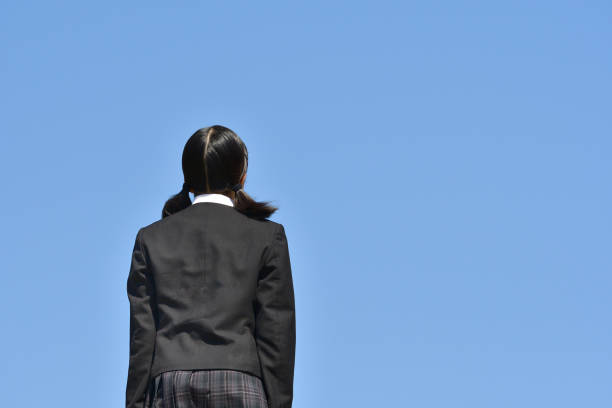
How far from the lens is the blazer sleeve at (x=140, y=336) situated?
20.1 ft

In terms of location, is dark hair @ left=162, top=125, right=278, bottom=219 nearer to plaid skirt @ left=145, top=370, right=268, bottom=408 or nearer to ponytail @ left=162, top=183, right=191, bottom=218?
ponytail @ left=162, top=183, right=191, bottom=218

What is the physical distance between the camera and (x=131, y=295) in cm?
634

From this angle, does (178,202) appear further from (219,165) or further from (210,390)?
(210,390)

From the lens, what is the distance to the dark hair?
20.8 ft

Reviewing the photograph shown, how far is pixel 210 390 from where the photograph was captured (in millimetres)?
5961

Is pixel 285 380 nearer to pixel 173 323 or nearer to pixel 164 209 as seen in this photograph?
pixel 173 323

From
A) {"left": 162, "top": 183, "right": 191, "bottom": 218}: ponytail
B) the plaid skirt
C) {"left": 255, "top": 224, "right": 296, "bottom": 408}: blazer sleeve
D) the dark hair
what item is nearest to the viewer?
the plaid skirt

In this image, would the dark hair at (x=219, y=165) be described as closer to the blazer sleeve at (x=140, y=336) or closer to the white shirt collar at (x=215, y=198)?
the white shirt collar at (x=215, y=198)

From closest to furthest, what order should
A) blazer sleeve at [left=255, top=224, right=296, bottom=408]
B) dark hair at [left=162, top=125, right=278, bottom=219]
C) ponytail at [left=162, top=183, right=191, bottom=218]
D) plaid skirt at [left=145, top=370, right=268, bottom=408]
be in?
plaid skirt at [left=145, top=370, right=268, bottom=408]
blazer sleeve at [left=255, top=224, right=296, bottom=408]
dark hair at [left=162, top=125, right=278, bottom=219]
ponytail at [left=162, top=183, right=191, bottom=218]

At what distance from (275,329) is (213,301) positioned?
1.17 ft

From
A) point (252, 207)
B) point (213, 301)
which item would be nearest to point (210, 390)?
point (213, 301)

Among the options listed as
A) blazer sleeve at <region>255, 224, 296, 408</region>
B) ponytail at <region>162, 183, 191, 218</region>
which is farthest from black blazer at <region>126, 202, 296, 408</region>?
ponytail at <region>162, 183, 191, 218</region>

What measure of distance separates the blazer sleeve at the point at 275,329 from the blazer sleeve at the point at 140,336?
1.87ft

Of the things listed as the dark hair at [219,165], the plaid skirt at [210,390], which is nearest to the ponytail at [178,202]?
the dark hair at [219,165]
